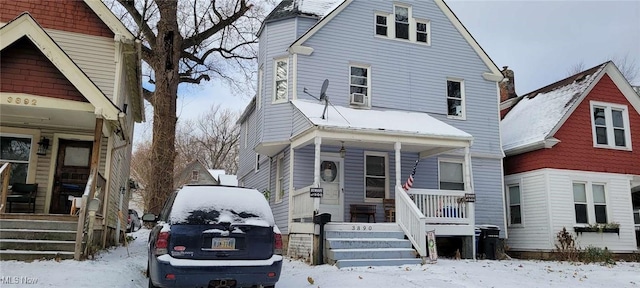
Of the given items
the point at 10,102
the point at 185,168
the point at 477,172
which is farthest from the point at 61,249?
the point at 185,168

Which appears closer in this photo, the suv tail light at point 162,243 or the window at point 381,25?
the suv tail light at point 162,243

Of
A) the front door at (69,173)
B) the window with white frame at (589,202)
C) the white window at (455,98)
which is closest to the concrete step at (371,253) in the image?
the front door at (69,173)

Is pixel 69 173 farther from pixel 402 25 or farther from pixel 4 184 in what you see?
pixel 402 25

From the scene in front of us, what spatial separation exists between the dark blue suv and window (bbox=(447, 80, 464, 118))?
11148 millimetres

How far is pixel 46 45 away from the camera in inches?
351

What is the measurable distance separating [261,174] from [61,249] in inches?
362

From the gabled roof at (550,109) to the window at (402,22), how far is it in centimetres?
524

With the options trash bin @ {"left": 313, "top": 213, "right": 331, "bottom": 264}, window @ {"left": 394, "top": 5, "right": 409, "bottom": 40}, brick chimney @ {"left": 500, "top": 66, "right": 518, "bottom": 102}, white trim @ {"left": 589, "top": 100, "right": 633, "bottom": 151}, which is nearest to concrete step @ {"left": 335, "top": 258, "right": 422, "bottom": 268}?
trash bin @ {"left": 313, "top": 213, "right": 331, "bottom": 264}

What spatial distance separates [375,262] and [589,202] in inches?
364

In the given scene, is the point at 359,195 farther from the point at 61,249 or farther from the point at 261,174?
the point at 61,249

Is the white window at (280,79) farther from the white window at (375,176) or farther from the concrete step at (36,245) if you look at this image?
the concrete step at (36,245)

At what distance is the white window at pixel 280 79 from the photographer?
14.9 m

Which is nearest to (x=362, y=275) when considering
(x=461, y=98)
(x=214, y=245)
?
(x=214, y=245)

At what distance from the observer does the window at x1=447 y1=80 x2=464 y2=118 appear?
16.1 meters
